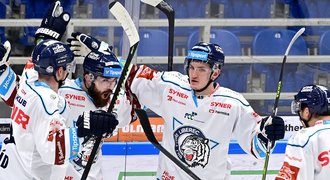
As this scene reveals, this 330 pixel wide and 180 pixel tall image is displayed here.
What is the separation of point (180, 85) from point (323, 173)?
93 centimetres

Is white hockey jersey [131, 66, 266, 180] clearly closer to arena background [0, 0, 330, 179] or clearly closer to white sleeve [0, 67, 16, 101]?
white sleeve [0, 67, 16, 101]

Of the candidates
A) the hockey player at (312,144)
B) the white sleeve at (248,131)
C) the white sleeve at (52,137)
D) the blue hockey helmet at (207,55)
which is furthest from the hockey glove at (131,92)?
the hockey player at (312,144)

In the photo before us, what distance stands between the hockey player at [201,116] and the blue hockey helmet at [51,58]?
23.1 inches

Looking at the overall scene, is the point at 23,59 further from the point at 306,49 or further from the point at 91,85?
the point at 306,49

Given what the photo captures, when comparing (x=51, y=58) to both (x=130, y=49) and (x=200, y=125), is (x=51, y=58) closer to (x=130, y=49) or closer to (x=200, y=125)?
(x=130, y=49)

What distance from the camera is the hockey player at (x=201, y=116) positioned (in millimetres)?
4047

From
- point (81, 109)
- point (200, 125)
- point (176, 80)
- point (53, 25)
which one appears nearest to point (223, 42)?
point (176, 80)

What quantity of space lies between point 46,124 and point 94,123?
0.69 ft

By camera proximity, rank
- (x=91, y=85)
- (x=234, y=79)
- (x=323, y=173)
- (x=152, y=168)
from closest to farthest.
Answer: (x=323, y=173) → (x=91, y=85) → (x=152, y=168) → (x=234, y=79)

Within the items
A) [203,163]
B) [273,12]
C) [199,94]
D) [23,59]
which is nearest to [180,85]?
[199,94]

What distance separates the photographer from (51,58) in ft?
11.5

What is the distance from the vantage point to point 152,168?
514 cm

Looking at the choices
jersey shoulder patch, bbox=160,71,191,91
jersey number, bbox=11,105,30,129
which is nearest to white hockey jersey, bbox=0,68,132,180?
jersey shoulder patch, bbox=160,71,191,91

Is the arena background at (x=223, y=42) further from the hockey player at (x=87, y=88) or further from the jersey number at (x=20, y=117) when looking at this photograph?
the jersey number at (x=20, y=117)
